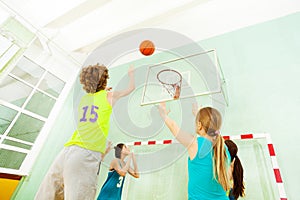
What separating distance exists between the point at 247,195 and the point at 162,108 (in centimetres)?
107

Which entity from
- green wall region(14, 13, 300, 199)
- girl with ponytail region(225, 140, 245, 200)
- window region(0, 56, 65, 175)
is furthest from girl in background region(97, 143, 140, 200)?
window region(0, 56, 65, 175)

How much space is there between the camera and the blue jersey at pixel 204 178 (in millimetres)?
1245

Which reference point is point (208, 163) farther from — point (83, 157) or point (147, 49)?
point (147, 49)

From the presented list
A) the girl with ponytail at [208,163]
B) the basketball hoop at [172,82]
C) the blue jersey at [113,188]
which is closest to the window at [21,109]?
the blue jersey at [113,188]

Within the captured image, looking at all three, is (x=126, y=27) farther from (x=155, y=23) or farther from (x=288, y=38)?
(x=288, y=38)

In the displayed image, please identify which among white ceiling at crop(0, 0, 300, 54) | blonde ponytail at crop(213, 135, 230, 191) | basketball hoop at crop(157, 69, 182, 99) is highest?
white ceiling at crop(0, 0, 300, 54)

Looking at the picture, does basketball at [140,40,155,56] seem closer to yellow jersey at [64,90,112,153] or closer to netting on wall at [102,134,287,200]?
yellow jersey at [64,90,112,153]

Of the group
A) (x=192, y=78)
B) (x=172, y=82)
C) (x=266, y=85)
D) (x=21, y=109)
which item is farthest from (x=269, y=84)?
(x=21, y=109)

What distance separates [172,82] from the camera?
99.7 inches

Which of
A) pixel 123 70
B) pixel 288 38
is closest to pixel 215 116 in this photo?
pixel 288 38

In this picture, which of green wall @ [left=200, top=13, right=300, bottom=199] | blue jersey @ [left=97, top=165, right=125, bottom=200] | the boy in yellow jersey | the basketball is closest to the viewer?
the boy in yellow jersey

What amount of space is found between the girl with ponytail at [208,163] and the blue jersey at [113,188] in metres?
0.88

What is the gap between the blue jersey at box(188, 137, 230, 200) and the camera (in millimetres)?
1245

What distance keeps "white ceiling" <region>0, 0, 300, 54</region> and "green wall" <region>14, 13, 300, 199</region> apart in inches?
6.8
